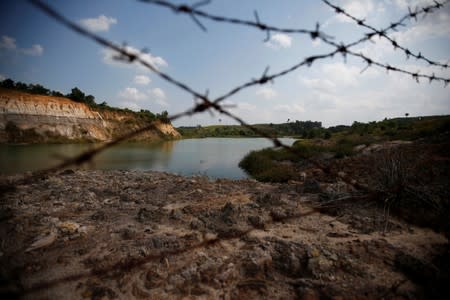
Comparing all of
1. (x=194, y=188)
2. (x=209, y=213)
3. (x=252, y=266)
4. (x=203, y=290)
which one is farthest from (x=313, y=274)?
(x=194, y=188)

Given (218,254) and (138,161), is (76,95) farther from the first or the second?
(218,254)

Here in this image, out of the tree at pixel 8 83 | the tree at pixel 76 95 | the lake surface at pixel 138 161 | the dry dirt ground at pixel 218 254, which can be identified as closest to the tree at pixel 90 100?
the tree at pixel 76 95

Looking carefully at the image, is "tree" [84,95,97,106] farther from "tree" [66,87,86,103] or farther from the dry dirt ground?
the dry dirt ground

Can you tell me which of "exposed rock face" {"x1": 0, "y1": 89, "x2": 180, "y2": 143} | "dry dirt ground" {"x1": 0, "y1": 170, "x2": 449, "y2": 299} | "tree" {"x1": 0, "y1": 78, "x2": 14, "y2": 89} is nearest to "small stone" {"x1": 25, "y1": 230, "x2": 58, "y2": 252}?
"dry dirt ground" {"x1": 0, "y1": 170, "x2": 449, "y2": 299}

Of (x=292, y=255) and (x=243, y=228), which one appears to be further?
(x=243, y=228)

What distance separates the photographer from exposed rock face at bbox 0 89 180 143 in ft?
84.7

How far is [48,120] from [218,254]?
116ft

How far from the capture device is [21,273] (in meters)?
3.05

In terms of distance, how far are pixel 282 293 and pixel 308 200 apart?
3.44 metres

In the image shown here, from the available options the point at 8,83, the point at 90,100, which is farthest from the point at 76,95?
the point at 8,83

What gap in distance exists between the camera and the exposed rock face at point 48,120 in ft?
84.7

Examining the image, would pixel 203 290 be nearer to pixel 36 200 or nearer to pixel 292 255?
pixel 292 255

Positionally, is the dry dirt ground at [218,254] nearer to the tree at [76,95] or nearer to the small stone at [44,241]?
the small stone at [44,241]

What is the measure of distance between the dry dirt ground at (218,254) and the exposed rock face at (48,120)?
17.7 metres
